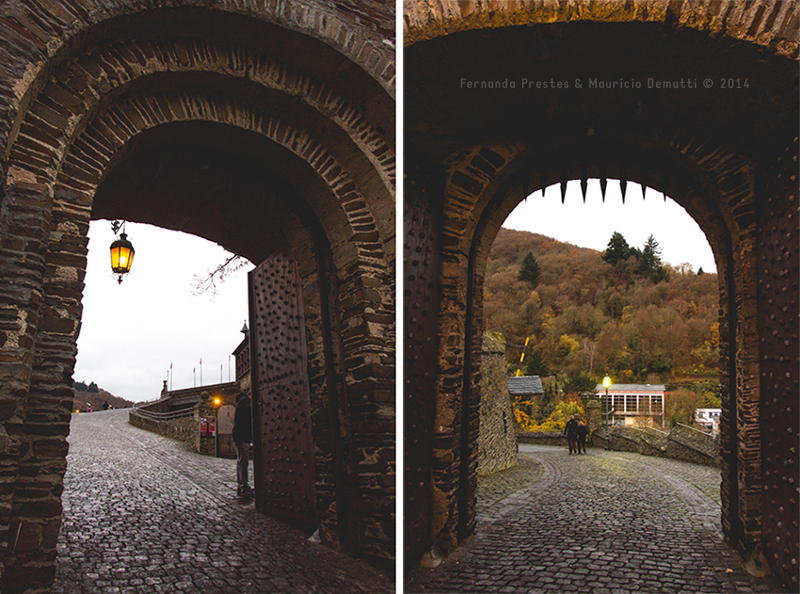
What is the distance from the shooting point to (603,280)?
53.1 m

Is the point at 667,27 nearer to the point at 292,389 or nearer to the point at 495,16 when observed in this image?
the point at 495,16

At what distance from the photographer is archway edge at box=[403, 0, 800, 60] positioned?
309cm

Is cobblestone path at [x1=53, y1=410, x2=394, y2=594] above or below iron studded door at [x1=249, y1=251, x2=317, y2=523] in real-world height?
below

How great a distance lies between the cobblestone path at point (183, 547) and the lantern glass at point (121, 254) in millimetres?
2491

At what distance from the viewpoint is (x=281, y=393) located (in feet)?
17.6

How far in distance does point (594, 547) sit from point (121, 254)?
5.50 metres

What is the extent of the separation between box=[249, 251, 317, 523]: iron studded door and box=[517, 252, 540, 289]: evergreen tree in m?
47.1

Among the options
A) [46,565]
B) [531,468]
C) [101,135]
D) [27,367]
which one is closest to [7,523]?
[46,565]

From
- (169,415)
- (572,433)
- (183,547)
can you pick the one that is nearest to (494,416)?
(572,433)

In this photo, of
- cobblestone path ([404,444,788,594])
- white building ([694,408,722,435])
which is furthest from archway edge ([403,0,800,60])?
white building ([694,408,722,435])

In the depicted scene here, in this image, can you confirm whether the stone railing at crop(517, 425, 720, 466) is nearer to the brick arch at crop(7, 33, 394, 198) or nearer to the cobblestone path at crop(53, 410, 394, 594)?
the cobblestone path at crop(53, 410, 394, 594)

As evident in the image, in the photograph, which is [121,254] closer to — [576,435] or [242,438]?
[242,438]

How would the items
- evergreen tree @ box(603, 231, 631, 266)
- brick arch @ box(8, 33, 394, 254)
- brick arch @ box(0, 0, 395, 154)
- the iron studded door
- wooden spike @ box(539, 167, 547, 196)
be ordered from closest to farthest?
1. brick arch @ box(0, 0, 395, 154)
2. brick arch @ box(8, 33, 394, 254)
3. wooden spike @ box(539, 167, 547, 196)
4. the iron studded door
5. evergreen tree @ box(603, 231, 631, 266)

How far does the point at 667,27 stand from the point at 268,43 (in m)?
2.70
